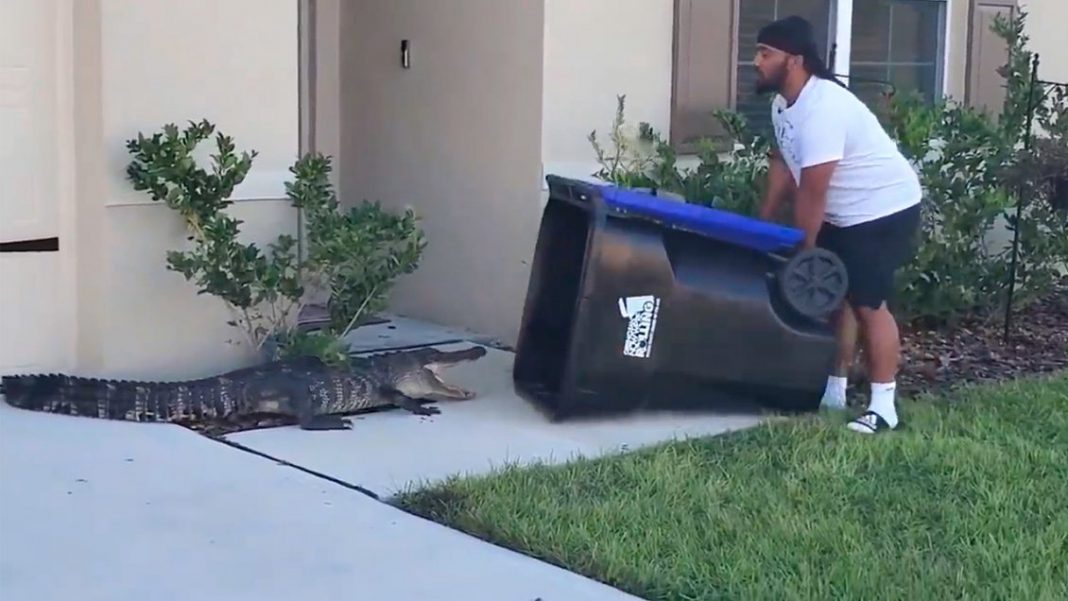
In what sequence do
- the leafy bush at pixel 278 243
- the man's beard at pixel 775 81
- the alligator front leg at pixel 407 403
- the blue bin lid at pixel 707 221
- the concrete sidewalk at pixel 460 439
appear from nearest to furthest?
the concrete sidewalk at pixel 460 439 → the blue bin lid at pixel 707 221 → the man's beard at pixel 775 81 → the leafy bush at pixel 278 243 → the alligator front leg at pixel 407 403

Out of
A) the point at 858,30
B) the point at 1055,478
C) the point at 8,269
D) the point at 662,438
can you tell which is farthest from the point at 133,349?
the point at 858,30

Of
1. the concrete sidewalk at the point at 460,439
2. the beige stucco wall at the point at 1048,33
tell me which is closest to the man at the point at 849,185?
the concrete sidewalk at the point at 460,439

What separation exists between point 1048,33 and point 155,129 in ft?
22.4

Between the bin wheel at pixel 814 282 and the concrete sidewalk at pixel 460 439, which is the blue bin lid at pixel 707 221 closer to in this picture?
the bin wheel at pixel 814 282

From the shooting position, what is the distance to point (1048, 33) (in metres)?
10.8

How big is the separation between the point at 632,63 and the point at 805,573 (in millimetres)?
4143

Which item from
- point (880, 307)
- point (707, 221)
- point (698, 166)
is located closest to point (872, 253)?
point (880, 307)

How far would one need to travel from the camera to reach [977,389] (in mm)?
7371

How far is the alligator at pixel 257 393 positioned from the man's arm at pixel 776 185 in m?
1.67

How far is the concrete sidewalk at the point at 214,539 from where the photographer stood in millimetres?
4422

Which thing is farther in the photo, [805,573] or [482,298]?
[482,298]

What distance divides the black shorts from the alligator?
1.90m

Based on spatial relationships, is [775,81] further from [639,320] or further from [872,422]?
[872,422]

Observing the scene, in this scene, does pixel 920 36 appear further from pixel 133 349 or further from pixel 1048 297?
pixel 133 349
